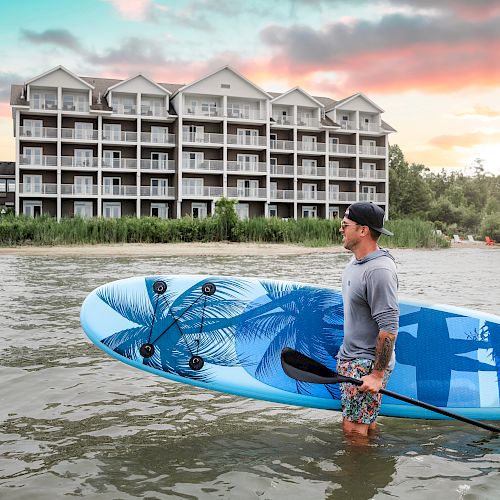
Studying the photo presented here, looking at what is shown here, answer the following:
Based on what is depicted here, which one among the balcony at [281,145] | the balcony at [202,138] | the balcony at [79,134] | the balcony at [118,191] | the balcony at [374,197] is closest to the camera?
the balcony at [79,134]

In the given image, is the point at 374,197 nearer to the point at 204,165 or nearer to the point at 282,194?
the point at 282,194

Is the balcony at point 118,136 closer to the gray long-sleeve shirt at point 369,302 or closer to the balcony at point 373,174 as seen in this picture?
the balcony at point 373,174

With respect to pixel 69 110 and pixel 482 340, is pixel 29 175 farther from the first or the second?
pixel 482 340

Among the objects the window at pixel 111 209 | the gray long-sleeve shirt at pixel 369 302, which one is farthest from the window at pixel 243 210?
the gray long-sleeve shirt at pixel 369 302

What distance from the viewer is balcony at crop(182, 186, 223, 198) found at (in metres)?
42.0

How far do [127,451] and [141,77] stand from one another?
136ft

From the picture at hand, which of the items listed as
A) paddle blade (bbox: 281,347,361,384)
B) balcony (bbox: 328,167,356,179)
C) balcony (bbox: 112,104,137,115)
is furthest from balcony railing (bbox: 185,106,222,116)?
paddle blade (bbox: 281,347,361,384)

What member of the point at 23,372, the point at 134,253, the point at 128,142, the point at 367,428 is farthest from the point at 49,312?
the point at 128,142

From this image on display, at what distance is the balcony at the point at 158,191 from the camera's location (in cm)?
4234

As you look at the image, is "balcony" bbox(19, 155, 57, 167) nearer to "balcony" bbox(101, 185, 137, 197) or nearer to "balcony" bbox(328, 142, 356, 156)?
"balcony" bbox(101, 185, 137, 197)

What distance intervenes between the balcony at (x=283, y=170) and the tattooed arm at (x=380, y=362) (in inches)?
1669

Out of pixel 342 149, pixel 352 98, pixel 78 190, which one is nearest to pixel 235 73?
pixel 342 149

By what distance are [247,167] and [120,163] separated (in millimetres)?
8466

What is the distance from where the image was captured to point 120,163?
137 feet
